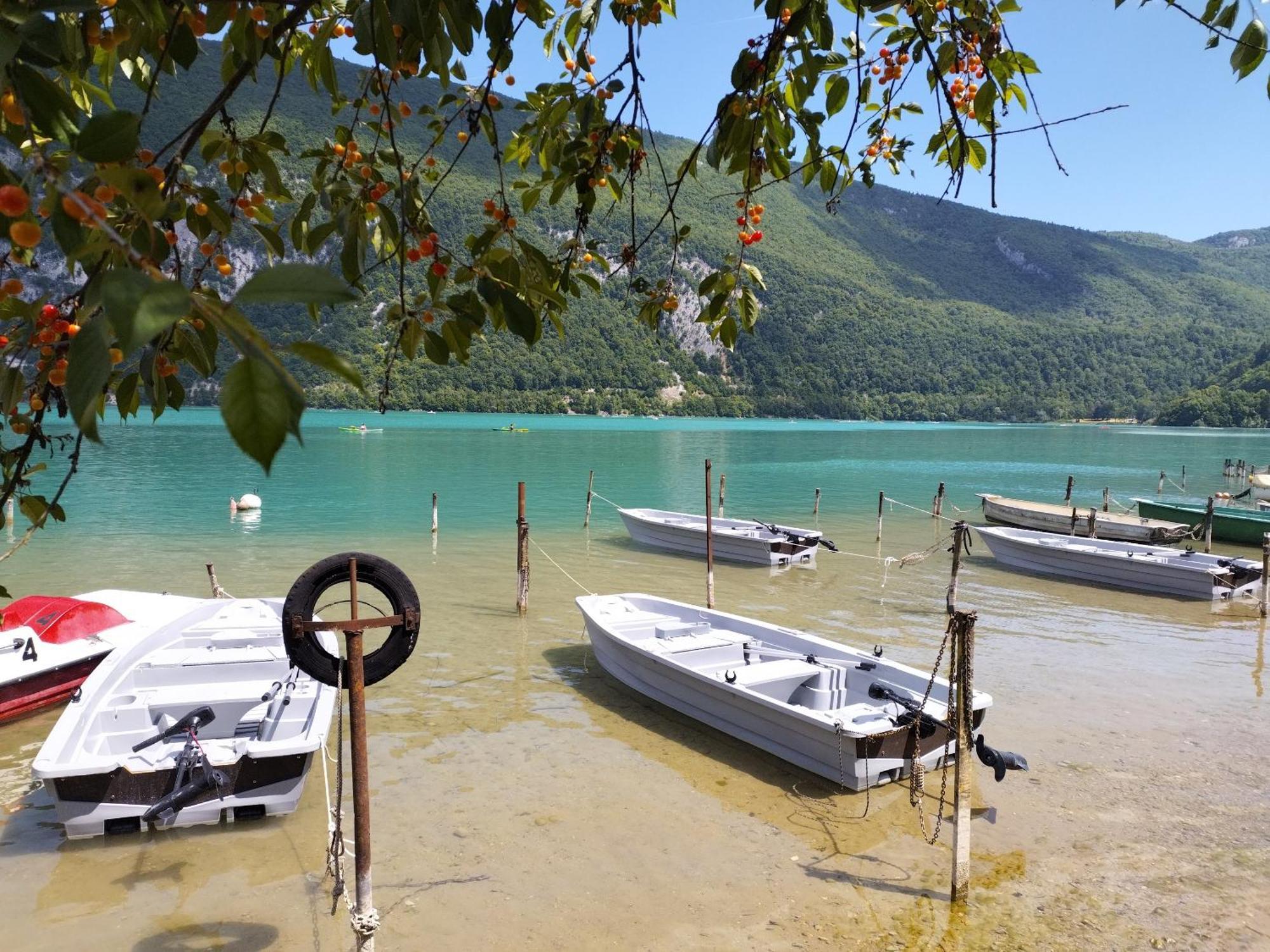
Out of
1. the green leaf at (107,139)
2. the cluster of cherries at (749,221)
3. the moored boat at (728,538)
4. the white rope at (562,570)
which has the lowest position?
the white rope at (562,570)

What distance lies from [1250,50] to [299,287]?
3307mm

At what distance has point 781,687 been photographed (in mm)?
10648

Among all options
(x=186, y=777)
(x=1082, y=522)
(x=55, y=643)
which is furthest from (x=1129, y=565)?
(x=55, y=643)

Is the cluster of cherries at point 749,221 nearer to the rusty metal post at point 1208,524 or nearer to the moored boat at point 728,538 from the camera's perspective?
the moored boat at point 728,538

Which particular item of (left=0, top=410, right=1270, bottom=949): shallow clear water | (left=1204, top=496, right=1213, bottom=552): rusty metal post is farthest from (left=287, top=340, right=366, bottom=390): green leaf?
(left=1204, top=496, right=1213, bottom=552): rusty metal post

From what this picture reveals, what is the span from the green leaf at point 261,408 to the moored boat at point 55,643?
37.0 ft

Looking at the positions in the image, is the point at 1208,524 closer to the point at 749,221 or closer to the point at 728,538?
the point at 728,538

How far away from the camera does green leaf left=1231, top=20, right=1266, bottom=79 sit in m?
2.63

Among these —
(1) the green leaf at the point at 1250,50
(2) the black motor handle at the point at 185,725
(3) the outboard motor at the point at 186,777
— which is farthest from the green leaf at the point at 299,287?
(2) the black motor handle at the point at 185,725

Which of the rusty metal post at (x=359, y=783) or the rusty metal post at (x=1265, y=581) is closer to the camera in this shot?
the rusty metal post at (x=359, y=783)

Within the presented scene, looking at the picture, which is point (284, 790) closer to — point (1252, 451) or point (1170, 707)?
point (1170, 707)

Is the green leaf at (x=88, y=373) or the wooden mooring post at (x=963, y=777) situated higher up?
the green leaf at (x=88, y=373)

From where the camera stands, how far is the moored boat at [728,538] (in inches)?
906

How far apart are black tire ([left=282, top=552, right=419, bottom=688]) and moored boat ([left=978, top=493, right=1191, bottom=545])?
26.8 metres
